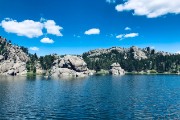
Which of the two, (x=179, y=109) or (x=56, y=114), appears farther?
(x=179, y=109)

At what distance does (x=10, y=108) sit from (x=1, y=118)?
12.6 meters

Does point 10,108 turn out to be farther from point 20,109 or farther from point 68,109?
point 68,109

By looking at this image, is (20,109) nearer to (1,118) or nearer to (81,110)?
(1,118)

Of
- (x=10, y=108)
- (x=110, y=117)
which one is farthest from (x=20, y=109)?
(x=110, y=117)

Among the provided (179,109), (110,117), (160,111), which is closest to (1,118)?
(110,117)

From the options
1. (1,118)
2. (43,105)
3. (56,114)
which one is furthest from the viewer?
(43,105)

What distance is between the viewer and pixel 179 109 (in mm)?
75250

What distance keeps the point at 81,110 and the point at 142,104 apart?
20.9m

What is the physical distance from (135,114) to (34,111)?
25338mm

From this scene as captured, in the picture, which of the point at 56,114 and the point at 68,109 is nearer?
the point at 56,114

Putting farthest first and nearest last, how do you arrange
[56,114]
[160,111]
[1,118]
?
[160,111] → [56,114] → [1,118]

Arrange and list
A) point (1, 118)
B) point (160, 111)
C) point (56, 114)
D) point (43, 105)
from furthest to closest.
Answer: point (43, 105) → point (160, 111) → point (56, 114) → point (1, 118)

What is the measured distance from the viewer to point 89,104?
82812 mm

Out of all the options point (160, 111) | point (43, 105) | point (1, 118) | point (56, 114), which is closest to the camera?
point (1, 118)
